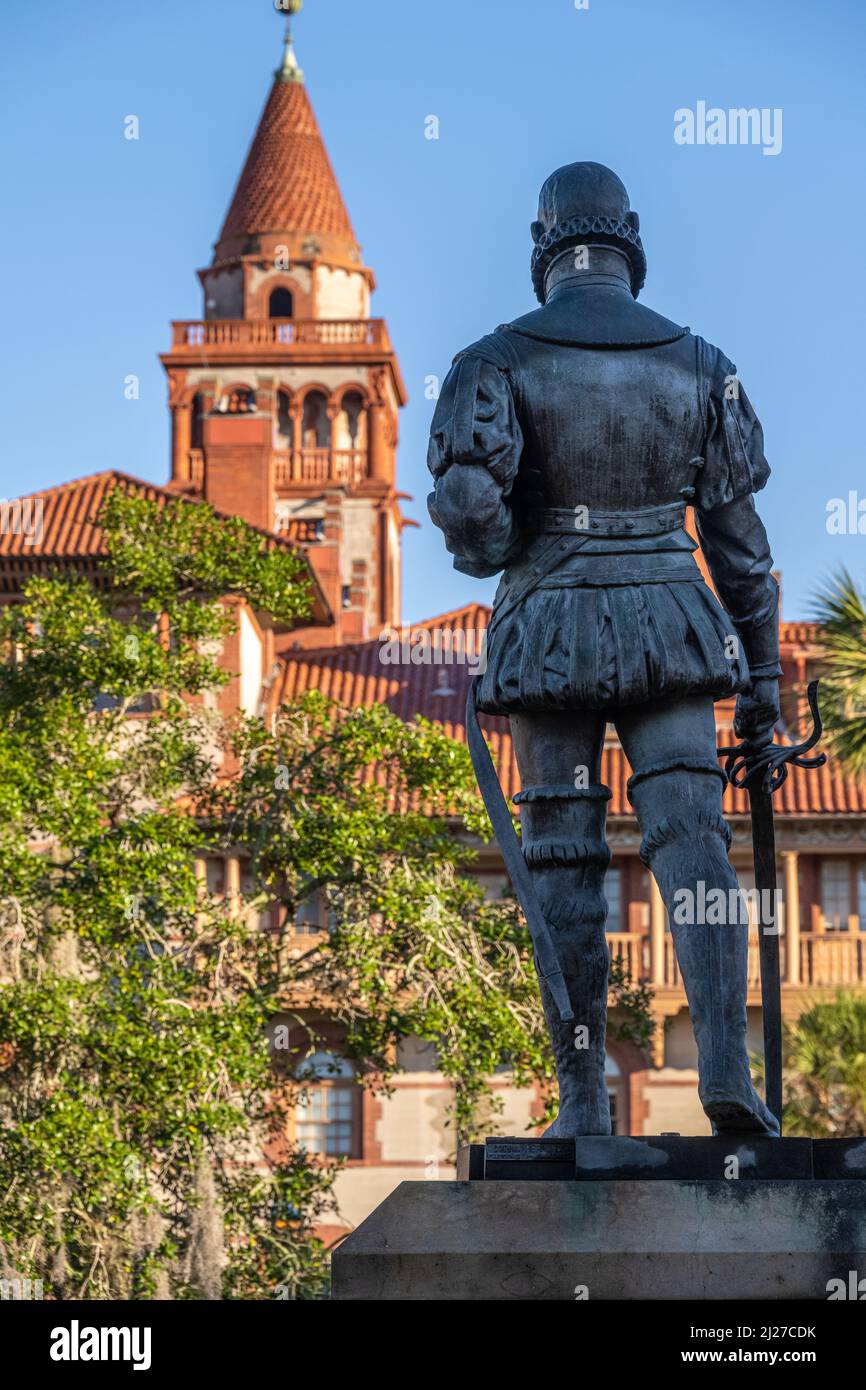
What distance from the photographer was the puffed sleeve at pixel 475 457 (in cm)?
704

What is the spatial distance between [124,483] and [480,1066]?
23290 mm

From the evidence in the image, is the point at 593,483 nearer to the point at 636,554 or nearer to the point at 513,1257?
the point at 636,554

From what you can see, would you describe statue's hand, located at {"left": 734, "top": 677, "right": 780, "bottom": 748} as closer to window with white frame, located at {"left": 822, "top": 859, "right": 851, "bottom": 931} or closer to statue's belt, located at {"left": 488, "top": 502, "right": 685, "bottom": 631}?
statue's belt, located at {"left": 488, "top": 502, "right": 685, "bottom": 631}

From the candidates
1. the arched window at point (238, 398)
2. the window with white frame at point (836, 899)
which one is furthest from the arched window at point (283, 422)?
the window with white frame at point (836, 899)

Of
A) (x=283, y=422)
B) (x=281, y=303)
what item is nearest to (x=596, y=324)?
(x=283, y=422)

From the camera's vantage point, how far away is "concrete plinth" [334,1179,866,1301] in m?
6.02

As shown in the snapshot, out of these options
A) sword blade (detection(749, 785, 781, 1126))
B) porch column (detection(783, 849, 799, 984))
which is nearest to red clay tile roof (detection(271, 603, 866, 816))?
porch column (detection(783, 849, 799, 984))

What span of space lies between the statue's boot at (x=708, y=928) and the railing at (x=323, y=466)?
70.8m

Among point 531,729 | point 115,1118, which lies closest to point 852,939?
point 115,1118

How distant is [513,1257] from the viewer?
19.8 ft

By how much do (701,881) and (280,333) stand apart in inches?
2935

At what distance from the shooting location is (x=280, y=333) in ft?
262

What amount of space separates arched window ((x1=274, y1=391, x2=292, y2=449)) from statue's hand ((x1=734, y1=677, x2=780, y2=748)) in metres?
71.4

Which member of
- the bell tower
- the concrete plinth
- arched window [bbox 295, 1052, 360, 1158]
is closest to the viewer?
the concrete plinth
